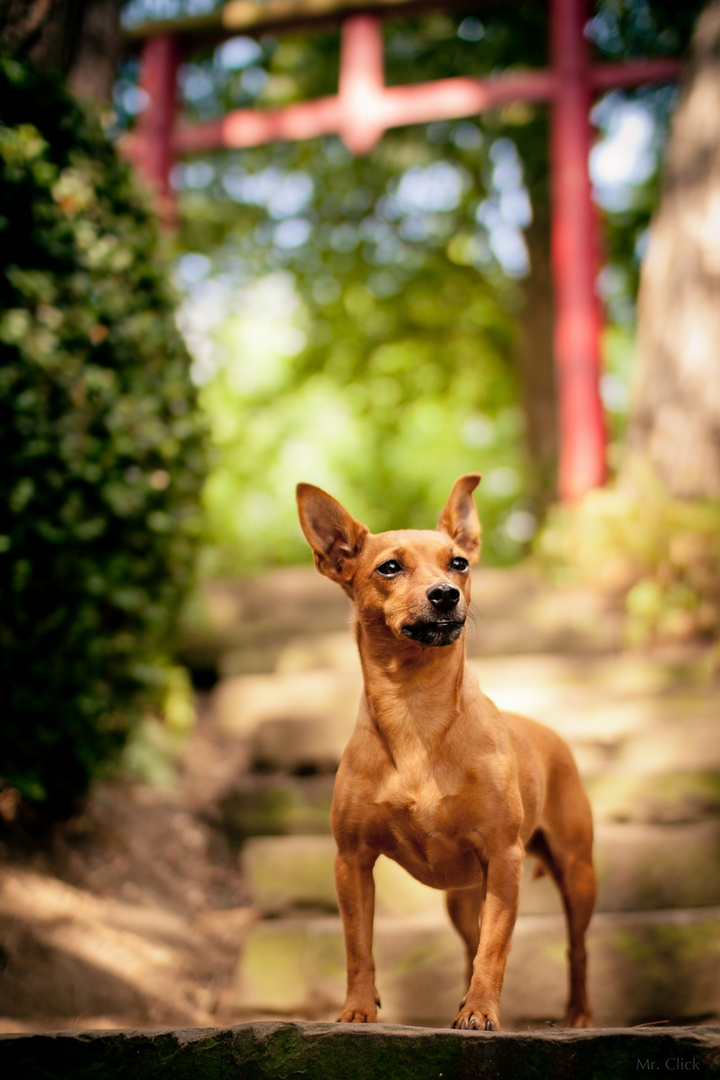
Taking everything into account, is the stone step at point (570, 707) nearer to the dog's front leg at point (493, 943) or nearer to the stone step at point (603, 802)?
the stone step at point (603, 802)

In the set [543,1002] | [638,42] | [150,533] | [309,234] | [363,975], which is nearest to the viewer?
[363,975]

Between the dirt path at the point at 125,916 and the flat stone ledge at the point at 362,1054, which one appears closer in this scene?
the flat stone ledge at the point at 362,1054

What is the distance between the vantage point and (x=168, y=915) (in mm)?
4285

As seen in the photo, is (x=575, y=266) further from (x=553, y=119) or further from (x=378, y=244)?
(x=378, y=244)

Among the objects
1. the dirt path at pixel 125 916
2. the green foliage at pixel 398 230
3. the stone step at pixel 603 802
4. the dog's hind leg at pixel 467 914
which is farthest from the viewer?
the green foliage at pixel 398 230

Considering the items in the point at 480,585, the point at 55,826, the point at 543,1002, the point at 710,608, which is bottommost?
the point at 543,1002

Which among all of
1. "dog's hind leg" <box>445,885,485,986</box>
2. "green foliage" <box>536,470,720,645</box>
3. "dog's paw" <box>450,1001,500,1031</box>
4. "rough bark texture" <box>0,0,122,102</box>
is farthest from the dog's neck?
"rough bark texture" <box>0,0,122,102</box>

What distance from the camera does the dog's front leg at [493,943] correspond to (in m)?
2.29

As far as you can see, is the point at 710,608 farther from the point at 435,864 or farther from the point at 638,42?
the point at 638,42

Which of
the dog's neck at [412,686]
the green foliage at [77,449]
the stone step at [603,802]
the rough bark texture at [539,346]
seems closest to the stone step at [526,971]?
the stone step at [603,802]

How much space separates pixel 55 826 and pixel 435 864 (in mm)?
2488

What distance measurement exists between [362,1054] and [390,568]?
4.14 ft

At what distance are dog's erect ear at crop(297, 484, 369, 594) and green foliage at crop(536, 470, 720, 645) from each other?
10.7 ft

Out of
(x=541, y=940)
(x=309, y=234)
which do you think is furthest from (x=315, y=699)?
(x=309, y=234)
